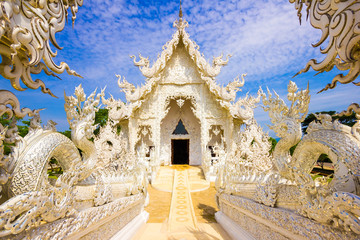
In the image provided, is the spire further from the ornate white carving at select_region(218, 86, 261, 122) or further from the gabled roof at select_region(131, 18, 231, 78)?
the ornate white carving at select_region(218, 86, 261, 122)

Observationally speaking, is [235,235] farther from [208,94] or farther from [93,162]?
[208,94]

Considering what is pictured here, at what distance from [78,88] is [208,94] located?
8.76 meters

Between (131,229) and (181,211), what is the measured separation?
1.85 metres

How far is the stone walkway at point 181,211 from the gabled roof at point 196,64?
426 cm

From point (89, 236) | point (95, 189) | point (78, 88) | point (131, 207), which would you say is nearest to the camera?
point (89, 236)

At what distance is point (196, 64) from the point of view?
32.3 feet

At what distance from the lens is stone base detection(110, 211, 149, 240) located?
2.67m

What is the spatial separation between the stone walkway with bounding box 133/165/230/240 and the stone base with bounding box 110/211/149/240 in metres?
0.10

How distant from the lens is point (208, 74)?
382 inches

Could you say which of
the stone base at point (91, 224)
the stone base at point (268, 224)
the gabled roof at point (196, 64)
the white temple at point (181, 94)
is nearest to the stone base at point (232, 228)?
the stone base at point (268, 224)

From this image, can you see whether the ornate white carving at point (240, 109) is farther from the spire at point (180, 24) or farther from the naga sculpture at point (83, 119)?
the naga sculpture at point (83, 119)

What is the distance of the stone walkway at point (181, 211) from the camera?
3.37 metres

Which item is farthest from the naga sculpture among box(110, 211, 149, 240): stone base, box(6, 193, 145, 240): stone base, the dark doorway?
the dark doorway

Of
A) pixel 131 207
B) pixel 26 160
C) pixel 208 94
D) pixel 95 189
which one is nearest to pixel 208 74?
pixel 208 94
